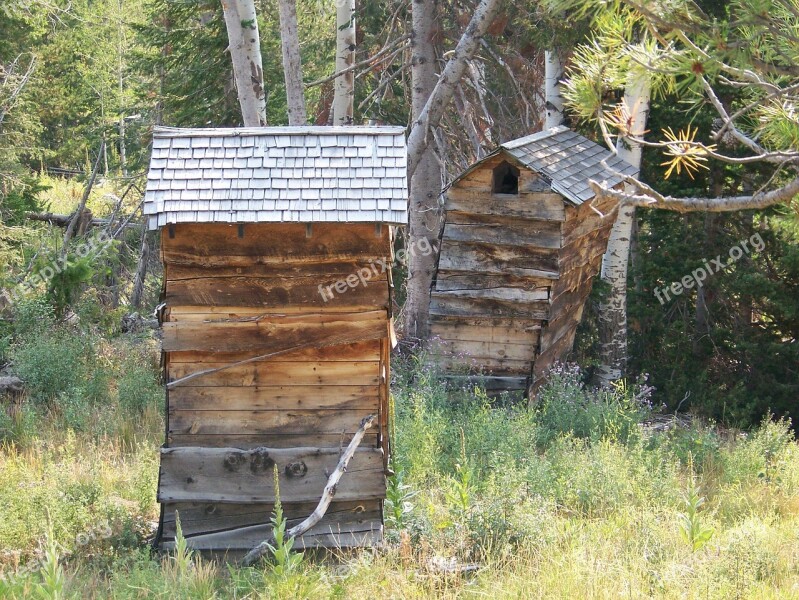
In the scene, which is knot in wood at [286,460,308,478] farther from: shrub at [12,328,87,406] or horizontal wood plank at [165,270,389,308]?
shrub at [12,328,87,406]

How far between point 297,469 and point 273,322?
1090mm

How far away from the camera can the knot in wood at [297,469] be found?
20.3 feet

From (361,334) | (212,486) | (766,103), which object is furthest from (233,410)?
(766,103)

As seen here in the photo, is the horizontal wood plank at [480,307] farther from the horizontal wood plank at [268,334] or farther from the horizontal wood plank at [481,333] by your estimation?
the horizontal wood plank at [268,334]

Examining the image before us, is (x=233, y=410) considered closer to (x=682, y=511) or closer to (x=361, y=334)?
(x=361, y=334)

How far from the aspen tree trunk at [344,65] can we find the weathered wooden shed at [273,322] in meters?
5.04

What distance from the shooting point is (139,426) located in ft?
29.5

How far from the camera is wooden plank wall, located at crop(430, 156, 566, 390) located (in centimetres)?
891

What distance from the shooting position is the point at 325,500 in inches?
229

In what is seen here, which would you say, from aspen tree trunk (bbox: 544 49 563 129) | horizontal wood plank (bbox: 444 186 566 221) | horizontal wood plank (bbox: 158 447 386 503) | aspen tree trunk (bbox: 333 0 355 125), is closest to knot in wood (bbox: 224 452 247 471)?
horizontal wood plank (bbox: 158 447 386 503)

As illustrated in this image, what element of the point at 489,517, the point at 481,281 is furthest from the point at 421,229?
the point at 489,517

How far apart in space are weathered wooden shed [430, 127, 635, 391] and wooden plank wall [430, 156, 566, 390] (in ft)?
0.04

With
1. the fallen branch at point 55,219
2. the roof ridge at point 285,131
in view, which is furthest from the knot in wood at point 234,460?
the fallen branch at point 55,219

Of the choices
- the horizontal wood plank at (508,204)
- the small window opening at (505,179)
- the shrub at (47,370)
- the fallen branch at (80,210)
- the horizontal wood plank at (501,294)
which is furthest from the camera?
the fallen branch at (80,210)
